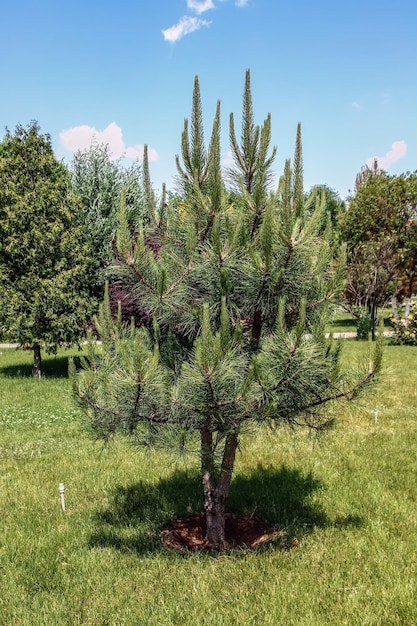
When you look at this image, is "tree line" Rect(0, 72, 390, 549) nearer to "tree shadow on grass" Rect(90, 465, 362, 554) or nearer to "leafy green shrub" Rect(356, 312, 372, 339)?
"tree shadow on grass" Rect(90, 465, 362, 554)

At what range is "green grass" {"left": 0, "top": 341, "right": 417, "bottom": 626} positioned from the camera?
12.6 feet

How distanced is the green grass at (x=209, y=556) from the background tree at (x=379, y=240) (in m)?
17.0

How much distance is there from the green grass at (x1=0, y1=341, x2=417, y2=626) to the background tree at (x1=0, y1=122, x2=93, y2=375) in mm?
6464

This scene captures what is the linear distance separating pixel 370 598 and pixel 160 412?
2198mm

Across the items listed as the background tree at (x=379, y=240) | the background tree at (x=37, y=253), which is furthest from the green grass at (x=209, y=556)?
the background tree at (x=379, y=240)

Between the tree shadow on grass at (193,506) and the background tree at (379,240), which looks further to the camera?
the background tree at (379,240)

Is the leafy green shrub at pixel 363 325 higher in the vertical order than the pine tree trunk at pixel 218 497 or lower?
higher

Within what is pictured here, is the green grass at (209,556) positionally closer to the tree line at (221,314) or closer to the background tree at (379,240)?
the tree line at (221,314)

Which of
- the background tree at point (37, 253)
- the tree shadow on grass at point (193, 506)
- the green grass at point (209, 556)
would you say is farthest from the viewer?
the background tree at point (37, 253)

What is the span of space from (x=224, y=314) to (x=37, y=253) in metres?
12.7

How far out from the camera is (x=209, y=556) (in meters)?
4.61

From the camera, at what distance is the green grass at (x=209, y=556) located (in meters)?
3.84

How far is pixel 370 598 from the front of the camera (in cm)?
390

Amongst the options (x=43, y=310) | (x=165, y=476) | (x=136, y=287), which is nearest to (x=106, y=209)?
(x=43, y=310)
